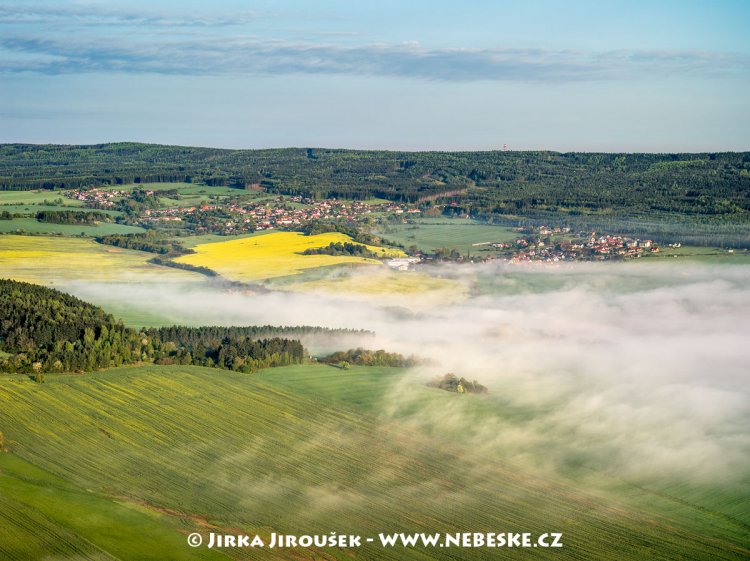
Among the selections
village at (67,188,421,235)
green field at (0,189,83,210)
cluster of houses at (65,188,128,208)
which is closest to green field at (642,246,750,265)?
village at (67,188,421,235)

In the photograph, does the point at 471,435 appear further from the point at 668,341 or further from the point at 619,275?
the point at 619,275

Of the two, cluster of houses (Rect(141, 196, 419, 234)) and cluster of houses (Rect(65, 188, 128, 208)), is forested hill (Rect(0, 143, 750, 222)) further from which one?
cluster of houses (Rect(141, 196, 419, 234))

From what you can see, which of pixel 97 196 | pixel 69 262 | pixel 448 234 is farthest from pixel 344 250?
pixel 97 196

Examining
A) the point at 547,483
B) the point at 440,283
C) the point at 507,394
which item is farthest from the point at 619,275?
the point at 547,483

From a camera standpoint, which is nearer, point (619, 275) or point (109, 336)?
point (109, 336)

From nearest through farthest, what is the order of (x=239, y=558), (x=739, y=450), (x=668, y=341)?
(x=239, y=558) → (x=739, y=450) → (x=668, y=341)

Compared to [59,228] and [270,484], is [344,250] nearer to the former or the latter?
[59,228]

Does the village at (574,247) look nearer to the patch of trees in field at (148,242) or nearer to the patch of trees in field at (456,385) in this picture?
the patch of trees in field at (148,242)
